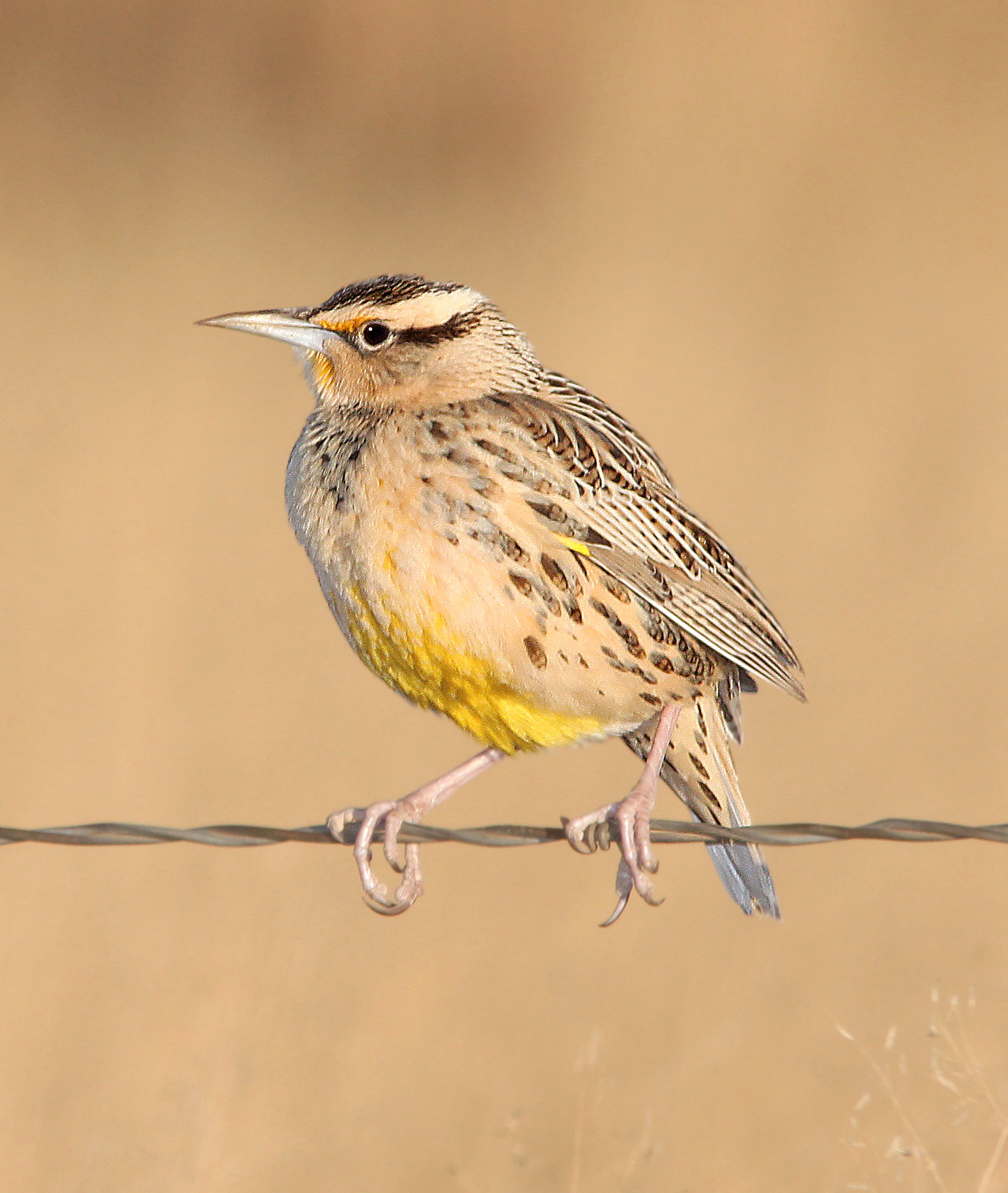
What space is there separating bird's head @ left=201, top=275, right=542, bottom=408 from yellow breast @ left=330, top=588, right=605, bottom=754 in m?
0.54

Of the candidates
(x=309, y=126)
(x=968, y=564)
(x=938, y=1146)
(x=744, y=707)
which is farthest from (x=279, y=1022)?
(x=309, y=126)

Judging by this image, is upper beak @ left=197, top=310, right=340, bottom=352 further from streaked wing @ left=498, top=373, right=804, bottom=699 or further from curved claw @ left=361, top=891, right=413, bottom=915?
curved claw @ left=361, top=891, right=413, bottom=915

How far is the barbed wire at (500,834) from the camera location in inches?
96.8

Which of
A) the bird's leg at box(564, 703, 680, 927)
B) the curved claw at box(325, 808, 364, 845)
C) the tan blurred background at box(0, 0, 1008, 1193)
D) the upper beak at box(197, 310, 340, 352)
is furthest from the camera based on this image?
the tan blurred background at box(0, 0, 1008, 1193)

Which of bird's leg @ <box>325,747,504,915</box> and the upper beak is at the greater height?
the upper beak

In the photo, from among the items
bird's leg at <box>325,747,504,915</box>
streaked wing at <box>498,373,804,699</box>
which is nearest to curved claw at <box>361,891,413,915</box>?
bird's leg at <box>325,747,504,915</box>

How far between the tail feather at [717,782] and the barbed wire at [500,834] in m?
0.91

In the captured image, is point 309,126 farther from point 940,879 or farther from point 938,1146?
point 938,1146

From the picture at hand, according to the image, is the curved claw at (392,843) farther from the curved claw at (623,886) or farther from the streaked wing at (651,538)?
the streaked wing at (651,538)

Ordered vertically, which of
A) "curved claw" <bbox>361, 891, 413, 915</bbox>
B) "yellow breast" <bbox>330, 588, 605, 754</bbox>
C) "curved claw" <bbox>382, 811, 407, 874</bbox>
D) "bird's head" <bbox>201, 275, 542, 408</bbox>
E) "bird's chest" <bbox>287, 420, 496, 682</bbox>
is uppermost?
"bird's head" <bbox>201, 275, 542, 408</bbox>

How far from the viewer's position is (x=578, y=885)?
5.18 meters

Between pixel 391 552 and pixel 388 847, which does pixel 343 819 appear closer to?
pixel 388 847

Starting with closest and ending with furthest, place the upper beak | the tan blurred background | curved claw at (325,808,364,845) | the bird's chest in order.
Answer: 1. the bird's chest
2. curved claw at (325,808,364,845)
3. the upper beak
4. the tan blurred background

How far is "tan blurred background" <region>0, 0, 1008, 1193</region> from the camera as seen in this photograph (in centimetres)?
423
